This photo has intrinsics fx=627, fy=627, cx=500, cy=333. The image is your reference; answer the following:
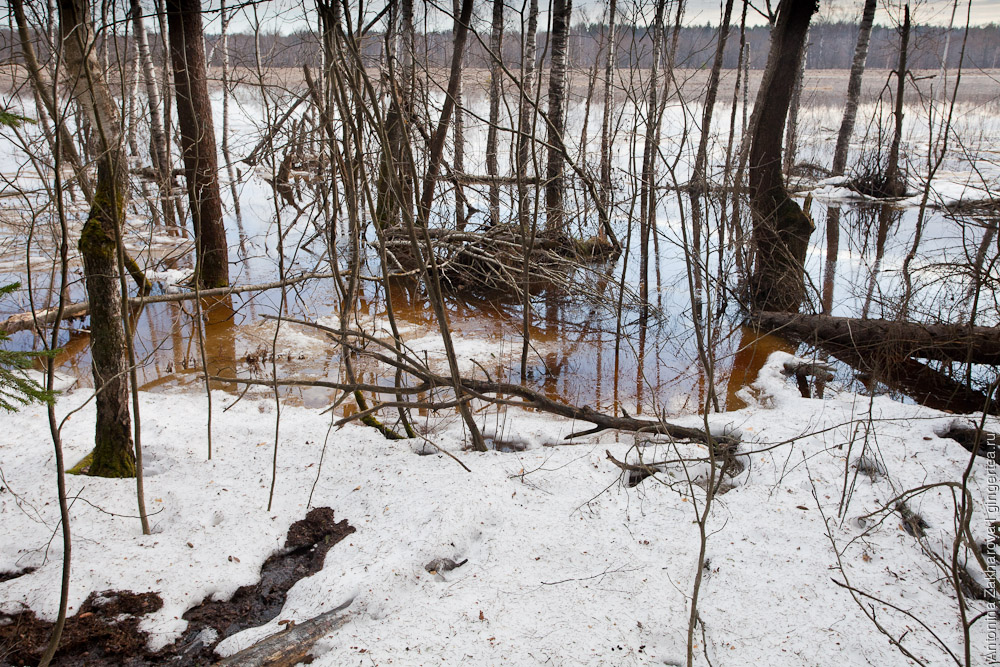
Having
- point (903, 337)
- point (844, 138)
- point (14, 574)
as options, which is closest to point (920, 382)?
point (903, 337)

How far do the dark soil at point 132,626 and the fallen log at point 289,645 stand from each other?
0.20 m

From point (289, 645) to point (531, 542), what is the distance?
1.22m

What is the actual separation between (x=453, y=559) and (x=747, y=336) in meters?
5.41

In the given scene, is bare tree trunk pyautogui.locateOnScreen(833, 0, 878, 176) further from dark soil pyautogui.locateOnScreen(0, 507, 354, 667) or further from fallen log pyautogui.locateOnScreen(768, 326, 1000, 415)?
dark soil pyautogui.locateOnScreen(0, 507, 354, 667)

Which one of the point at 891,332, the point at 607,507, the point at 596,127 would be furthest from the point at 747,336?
the point at 596,127

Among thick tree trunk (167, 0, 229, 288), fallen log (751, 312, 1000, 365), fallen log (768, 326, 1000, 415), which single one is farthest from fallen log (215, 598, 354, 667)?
fallen log (751, 312, 1000, 365)

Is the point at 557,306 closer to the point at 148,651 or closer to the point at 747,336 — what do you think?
the point at 747,336

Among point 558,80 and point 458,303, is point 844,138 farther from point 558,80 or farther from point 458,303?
point 458,303

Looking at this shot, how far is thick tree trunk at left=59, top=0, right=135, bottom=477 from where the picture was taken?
121 inches

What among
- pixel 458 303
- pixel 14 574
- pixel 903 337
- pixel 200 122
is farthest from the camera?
pixel 458 303

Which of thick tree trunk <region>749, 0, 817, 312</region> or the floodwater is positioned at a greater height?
thick tree trunk <region>749, 0, 817, 312</region>

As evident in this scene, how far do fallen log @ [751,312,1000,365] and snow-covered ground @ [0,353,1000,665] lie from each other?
166 centimetres

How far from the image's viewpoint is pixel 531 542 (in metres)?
3.18

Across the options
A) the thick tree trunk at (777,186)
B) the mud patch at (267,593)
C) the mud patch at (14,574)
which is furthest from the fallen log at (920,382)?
the mud patch at (14,574)
